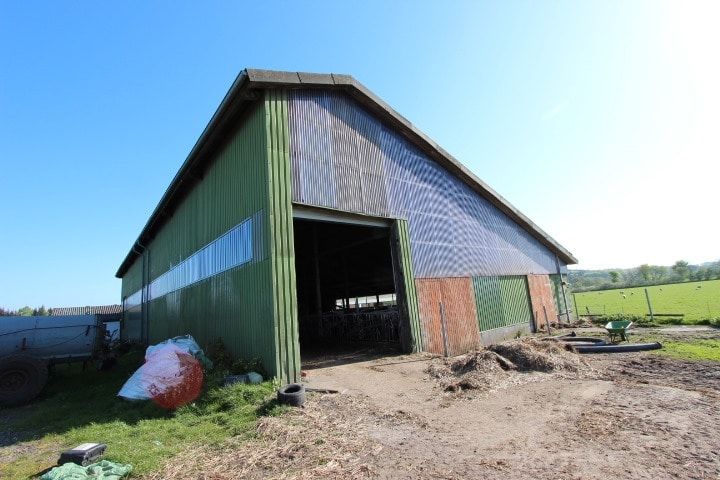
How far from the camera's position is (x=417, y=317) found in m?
12.2

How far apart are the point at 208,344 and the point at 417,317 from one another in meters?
6.79

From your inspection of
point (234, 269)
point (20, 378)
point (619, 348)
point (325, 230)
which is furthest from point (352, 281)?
point (20, 378)

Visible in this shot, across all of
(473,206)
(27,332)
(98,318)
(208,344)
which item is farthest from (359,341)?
(27,332)

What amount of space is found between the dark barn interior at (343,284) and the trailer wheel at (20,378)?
760 cm

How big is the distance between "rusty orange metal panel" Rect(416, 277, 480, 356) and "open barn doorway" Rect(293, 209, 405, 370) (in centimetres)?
100

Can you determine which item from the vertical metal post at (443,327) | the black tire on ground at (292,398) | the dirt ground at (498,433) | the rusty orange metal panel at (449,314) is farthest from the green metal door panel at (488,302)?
the black tire on ground at (292,398)

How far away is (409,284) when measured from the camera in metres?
12.3

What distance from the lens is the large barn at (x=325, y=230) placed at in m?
9.41

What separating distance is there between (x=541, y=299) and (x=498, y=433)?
655 inches

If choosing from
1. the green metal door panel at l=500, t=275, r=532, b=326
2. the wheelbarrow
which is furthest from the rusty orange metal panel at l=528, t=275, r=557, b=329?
the wheelbarrow

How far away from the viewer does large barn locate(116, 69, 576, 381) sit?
9.41m

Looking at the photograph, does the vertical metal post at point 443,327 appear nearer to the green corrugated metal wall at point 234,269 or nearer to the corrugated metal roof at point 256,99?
the corrugated metal roof at point 256,99

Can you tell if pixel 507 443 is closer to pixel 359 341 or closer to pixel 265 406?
pixel 265 406

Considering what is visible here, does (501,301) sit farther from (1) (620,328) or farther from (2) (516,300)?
(1) (620,328)
